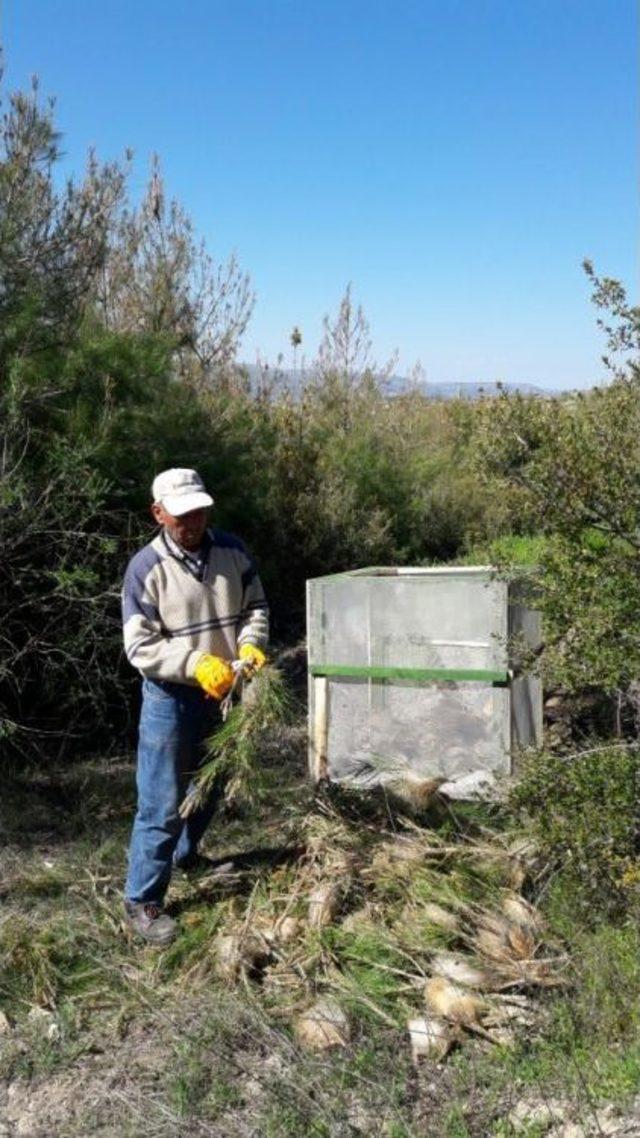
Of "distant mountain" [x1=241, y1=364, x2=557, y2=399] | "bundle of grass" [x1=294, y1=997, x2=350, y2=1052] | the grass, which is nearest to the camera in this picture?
the grass

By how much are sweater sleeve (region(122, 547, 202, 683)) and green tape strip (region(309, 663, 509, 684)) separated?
5.88 ft

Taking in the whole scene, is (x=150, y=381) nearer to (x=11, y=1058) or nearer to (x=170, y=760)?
(x=170, y=760)

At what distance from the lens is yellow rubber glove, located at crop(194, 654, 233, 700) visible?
4.45 meters

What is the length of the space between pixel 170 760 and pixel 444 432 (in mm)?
11879

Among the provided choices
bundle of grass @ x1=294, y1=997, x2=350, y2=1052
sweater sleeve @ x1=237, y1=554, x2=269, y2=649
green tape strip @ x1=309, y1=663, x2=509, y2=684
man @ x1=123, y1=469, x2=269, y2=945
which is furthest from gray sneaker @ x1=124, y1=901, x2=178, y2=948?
green tape strip @ x1=309, y1=663, x2=509, y2=684

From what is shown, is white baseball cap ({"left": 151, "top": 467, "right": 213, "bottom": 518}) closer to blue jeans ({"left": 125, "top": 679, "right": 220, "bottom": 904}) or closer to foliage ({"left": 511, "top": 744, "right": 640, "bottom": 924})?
blue jeans ({"left": 125, "top": 679, "right": 220, "bottom": 904})

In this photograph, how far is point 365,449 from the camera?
12984 millimetres

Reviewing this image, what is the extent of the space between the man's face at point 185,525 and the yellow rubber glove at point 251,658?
0.47m

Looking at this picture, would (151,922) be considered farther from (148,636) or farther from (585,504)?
(585,504)

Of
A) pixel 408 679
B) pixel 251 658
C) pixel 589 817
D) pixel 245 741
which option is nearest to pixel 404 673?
pixel 408 679

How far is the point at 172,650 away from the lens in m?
4.51

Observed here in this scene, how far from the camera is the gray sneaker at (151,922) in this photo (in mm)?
4508

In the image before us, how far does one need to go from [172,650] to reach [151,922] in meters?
1.10

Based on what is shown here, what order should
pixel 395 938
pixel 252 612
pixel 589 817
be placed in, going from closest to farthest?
pixel 589 817
pixel 395 938
pixel 252 612
